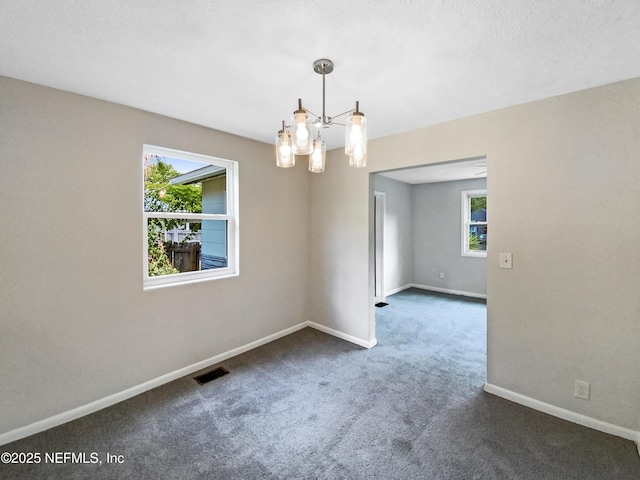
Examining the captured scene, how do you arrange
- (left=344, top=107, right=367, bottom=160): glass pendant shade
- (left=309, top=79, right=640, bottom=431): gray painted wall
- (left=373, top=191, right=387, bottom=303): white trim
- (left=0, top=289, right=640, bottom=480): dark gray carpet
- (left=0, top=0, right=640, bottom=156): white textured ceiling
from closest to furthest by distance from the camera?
(left=0, top=0, right=640, bottom=156): white textured ceiling
(left=344, top=107, right=367, bottom=160): glass pendant shade
(left=0, top=289, right=640, bottom=480): dark gray carpet
(left=309, top=79, right=640, bottom=431): gray painted wall
(left=373, top=191, right=387, bottom=303): white trim

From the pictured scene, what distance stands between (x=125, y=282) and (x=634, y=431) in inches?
149

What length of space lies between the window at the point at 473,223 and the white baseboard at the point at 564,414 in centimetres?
373

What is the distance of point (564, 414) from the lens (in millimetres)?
2064

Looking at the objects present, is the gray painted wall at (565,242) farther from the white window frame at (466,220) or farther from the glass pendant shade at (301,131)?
the white window frame at (466,220)

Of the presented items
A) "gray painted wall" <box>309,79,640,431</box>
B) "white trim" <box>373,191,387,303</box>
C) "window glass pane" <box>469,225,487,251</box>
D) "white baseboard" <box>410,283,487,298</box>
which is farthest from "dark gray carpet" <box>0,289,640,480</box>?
"window glass pane" <box>469,225,487,251</box>

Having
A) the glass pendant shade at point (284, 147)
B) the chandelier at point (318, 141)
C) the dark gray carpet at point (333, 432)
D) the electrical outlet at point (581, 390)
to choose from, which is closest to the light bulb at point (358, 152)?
the chandelier at point (318, 141)

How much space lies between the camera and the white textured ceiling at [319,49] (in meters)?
1.26

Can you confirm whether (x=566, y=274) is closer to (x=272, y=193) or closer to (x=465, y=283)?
(x=272, y=193)

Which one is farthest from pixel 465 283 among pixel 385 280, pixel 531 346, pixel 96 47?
pixel 96 47

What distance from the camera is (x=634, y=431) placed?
1837mm

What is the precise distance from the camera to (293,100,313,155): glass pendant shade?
1.49 m

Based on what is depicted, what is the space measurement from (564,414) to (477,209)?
14.2 ft

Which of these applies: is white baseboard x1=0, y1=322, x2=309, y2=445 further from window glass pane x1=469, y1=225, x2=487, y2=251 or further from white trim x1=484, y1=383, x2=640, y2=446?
window glass pane x1=469, y1=225, x2=487, y2=251

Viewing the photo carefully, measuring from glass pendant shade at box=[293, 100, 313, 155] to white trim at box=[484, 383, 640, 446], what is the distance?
97.5 inches
